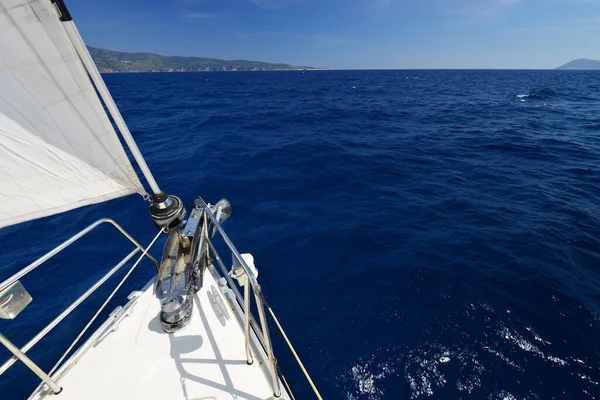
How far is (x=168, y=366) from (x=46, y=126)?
2710 mm

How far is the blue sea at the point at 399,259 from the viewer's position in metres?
4.55

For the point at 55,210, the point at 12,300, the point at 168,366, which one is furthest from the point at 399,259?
the point at 12,300

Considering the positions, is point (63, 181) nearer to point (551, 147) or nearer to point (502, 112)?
point (551, 147)

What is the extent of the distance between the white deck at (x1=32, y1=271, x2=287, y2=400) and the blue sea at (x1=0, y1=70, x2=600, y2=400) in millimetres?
2043

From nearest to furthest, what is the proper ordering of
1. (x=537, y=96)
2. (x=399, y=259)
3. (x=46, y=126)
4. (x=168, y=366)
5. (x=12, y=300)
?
(x=12, y=300), (x=46, y=126), (x=168, y=366), (x=399, y=259), (x=537, y=96)

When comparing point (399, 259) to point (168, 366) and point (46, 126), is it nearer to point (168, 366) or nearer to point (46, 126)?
point (168, 366)

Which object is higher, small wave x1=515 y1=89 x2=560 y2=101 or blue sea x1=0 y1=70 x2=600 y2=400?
blue sea x1=0 y1=70 x2=600 y2=400

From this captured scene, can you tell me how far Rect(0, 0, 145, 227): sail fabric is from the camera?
2136 millimetres

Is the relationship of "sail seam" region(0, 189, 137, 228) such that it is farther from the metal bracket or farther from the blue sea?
the blue sea

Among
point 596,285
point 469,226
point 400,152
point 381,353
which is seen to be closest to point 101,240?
point 381,353

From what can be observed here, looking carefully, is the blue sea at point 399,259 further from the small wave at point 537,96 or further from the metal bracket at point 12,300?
the small wave at point 537,96

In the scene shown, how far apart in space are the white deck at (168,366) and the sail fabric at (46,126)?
1.74 meters

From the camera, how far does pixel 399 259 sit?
698cm

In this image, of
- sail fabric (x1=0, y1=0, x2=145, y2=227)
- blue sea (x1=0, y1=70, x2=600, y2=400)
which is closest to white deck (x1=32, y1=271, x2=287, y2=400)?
sail fabric (x1=0, y1=0, x2=145, y2=227)
